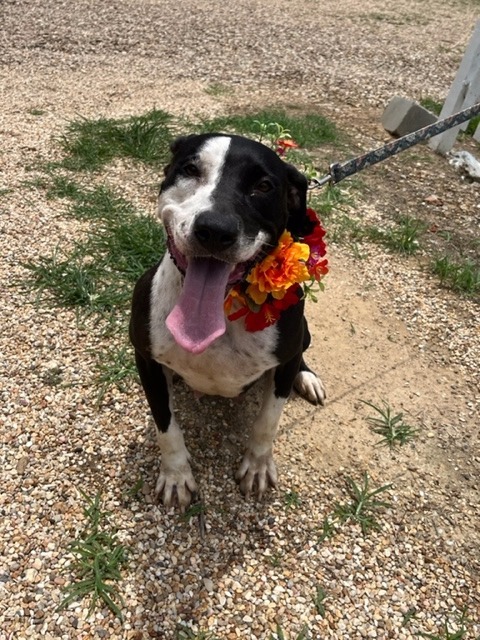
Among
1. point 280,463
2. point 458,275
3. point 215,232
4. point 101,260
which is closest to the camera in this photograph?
point 215,232

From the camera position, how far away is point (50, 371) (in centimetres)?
328

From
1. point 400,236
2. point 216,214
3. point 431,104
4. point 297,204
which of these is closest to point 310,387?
point 297,204

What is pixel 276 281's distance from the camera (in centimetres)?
211

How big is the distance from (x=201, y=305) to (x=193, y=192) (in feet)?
1.47

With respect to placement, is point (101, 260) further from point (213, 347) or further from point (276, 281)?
point (276, 281)

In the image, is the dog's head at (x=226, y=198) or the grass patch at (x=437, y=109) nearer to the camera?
the dog's head at (x=226, y=198)

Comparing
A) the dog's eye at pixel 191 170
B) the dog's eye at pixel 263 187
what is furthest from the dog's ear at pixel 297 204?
the dog's eye at pixel 191 170

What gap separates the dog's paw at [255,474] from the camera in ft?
8.95

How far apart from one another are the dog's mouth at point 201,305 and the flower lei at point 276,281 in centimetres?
13

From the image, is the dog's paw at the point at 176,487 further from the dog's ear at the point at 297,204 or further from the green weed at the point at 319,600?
the dog's ear at the point at 297,204

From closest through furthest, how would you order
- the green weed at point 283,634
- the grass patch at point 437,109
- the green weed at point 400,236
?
the green weed at point 283,634 → the green weed at point 400,236 → the grass patch at point 437,109

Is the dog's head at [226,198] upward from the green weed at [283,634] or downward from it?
upward

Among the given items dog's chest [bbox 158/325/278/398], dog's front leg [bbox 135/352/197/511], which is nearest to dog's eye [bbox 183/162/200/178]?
dog's chest [bbox 158/325/278/398]

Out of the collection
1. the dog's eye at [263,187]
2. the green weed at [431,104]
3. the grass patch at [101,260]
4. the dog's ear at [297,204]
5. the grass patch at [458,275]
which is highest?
the dog's eye at [263,187]
